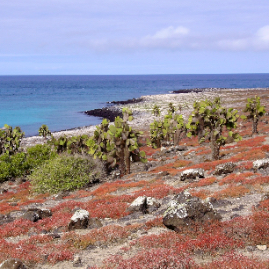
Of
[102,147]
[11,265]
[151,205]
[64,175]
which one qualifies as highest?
[11,265]

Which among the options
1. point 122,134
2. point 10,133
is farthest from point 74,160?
point 10,133

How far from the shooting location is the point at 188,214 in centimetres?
1157

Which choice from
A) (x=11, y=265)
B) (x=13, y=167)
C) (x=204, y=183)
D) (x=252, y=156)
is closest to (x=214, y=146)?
(x=252, y=156)

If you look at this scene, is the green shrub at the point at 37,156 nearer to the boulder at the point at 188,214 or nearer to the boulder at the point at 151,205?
the boulder at the point at 151,205

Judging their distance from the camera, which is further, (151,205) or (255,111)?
(255,111)

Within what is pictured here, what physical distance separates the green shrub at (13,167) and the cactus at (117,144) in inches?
349

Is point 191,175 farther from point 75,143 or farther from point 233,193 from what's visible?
point 75,143

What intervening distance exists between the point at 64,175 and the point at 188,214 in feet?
57.0

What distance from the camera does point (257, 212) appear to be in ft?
38.8

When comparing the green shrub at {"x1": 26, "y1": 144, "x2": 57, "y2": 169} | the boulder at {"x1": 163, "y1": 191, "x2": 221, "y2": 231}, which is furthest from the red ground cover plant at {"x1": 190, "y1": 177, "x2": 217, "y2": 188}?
the green shrub at {"x1": 26, "y1": 144, "x2": 57, "y2": 169}

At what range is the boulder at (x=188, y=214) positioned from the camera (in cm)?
1153

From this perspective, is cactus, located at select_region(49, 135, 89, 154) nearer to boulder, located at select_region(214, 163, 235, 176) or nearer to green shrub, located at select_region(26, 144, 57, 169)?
green shrub, located at select_region(26, 144, 57, 169)

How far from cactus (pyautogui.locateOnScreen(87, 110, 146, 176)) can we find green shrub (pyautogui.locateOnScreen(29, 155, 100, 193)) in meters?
1.59

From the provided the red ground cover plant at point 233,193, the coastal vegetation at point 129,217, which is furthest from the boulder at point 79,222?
the red ground cover plant at point 233,193
